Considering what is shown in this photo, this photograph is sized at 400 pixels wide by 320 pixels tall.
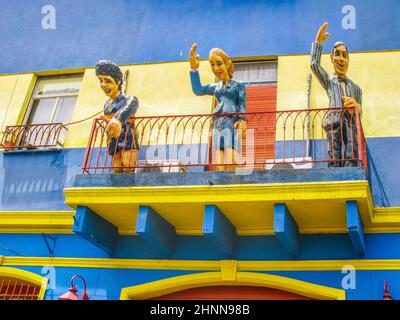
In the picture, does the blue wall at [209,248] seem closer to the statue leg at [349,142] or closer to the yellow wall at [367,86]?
the statue leg at [349,142]

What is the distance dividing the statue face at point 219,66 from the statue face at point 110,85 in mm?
1513

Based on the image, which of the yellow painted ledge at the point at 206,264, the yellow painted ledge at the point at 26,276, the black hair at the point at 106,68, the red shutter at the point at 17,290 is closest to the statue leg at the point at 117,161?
the black hair at the point at 106,68

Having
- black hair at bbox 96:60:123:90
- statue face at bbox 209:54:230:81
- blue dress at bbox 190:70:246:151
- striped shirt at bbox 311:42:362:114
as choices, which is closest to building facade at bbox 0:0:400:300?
blue dress at bbox 190:70:246:151

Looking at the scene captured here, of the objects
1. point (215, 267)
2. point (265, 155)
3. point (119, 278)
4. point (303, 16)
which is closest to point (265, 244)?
point (215, 267)

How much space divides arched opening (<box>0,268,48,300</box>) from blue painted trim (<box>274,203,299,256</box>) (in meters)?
3.61

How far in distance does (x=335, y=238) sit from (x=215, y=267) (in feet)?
5.50

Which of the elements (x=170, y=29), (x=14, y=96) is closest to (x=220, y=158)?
(x=170, y=29)

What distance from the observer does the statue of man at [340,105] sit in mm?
8477

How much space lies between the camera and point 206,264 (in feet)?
Result: 28.6

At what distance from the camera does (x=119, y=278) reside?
9.02m

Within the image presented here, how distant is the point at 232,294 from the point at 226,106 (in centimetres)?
267

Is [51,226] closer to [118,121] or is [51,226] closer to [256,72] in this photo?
[118,121]

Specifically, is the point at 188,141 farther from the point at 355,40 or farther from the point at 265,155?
the point at 355,40
